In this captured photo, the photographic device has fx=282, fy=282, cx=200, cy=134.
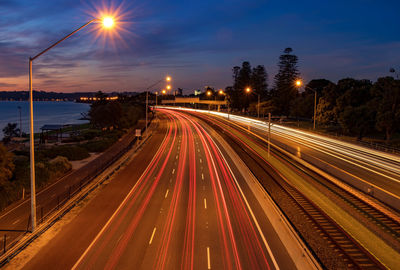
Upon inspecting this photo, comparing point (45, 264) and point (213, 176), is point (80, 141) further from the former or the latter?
point (45, 264)

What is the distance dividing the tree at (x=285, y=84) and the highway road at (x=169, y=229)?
84544 mm

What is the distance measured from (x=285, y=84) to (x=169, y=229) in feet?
344

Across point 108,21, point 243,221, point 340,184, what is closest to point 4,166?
point 108,21

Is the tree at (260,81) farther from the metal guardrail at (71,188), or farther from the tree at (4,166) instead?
the tree at (4,166)

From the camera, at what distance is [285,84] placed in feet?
370

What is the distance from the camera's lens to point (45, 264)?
1384cm

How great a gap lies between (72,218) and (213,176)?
50.4 feet

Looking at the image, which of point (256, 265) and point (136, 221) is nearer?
point (256, 265)

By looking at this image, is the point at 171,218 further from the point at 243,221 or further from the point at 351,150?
the point at 351,150

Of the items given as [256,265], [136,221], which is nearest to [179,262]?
[256,265]

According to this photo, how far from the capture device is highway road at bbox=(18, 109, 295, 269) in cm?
1412

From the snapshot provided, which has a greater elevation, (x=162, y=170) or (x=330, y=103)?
(x=330, y=103)

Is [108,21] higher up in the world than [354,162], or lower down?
higher up

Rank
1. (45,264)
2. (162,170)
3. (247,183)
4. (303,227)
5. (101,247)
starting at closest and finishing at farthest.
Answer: (45,264) → (101,247) → (303,227) → (247,183) → (162,170)
